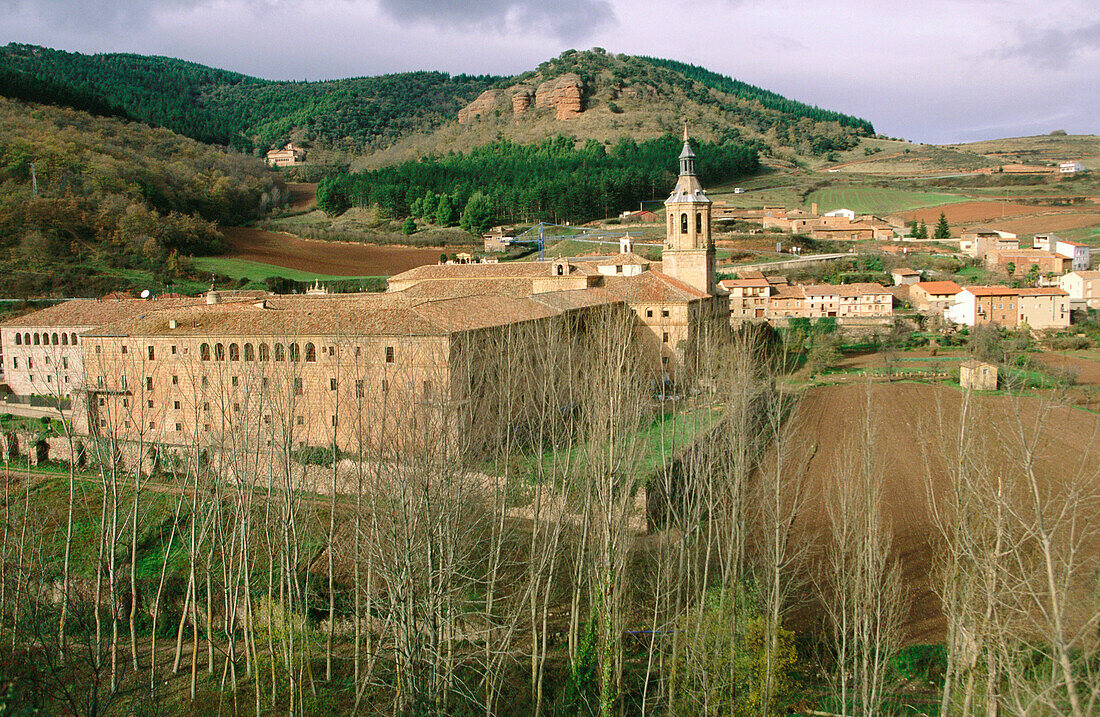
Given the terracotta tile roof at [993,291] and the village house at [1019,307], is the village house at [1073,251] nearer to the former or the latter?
the village house at [1019,307]

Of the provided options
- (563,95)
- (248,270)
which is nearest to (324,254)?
(248,270)

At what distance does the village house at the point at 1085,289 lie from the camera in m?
47.8

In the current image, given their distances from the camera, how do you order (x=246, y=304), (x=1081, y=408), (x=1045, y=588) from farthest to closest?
(x=246, y=304), (x=1081, y=408), (x=1045, y=588)

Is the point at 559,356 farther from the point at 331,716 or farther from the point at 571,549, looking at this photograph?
the point at 331,716

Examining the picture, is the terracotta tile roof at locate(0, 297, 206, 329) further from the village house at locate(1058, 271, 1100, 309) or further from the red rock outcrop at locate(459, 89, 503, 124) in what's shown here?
the red rock outcrop at locate(459, 89, 503, 124)

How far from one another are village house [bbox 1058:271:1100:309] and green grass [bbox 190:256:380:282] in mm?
45652

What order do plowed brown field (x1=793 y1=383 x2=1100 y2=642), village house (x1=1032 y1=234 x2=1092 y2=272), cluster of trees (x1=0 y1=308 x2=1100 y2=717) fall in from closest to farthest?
cluster of trees (x1=0 y1=308 x2=1100 y2=717)
plowed brown field (x1=793 y1=383 x2=1100 y2=642)
village house (x1=1032 y1=234 x2=1092 y2=272)

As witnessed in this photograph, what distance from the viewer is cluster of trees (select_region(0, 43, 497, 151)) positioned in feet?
345

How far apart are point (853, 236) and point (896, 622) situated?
59.7 metres

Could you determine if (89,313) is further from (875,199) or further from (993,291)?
(875,199)

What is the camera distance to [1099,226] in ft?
218

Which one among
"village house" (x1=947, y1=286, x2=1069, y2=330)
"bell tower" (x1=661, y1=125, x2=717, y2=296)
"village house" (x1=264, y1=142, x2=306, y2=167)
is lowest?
"village house" (x1=947, y1=286, x2=1069, y2=330)

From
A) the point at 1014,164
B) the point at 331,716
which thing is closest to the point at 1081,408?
the point at 331,716

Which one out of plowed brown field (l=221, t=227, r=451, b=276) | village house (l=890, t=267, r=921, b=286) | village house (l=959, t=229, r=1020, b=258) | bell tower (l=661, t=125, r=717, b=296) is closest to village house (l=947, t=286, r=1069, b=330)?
village house (l=890, t=267, r=921, b=286)
